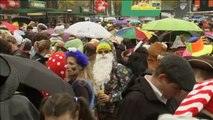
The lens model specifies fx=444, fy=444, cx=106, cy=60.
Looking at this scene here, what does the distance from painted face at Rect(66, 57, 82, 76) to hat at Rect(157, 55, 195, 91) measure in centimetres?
199

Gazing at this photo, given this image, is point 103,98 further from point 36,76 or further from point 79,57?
point 36,76

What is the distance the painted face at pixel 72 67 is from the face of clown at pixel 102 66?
3.21 feet

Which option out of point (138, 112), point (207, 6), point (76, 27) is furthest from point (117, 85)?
point (207, 6)

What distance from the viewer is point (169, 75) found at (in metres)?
3.34

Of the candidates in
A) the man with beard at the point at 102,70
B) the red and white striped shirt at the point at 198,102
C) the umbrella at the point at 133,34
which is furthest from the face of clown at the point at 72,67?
the umbrella at the point at 133,34

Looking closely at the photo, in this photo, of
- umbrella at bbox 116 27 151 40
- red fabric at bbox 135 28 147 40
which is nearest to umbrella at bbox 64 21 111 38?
umbrella at bbox 116 27 151 40

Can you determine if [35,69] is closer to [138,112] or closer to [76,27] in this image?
[138,112]

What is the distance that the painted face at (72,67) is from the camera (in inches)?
206

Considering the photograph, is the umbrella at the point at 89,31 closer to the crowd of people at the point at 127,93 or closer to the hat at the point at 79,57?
the crowd of people at the point at 127,93

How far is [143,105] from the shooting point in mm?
3523

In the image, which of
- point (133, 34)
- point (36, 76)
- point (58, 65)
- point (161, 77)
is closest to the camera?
point (36, 76)

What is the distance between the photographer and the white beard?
6328mm

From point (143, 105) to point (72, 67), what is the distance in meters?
1.89

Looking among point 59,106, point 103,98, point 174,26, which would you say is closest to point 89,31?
point 174,26
